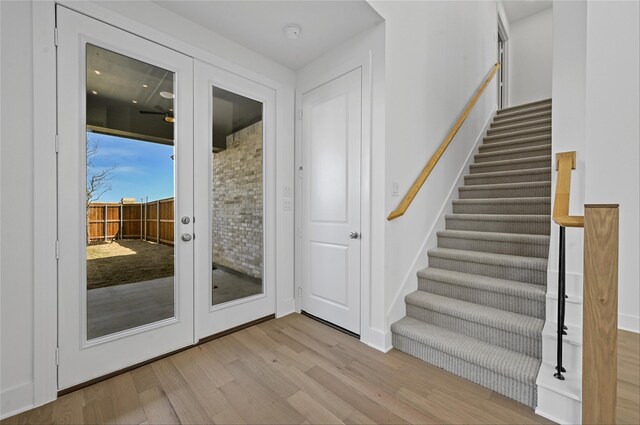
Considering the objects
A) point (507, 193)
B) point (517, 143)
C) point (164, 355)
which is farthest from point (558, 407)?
point (517, 143)

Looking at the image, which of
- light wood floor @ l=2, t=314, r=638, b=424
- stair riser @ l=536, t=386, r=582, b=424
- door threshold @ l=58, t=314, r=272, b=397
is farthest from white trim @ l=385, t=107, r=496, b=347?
door threshold @ l=58, t=314, r=272, b=397

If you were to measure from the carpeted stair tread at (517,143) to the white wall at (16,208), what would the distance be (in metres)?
4.67

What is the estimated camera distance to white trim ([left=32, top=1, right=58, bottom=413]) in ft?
5.10

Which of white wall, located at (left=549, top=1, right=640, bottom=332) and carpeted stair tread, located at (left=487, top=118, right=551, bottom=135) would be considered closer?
white wall, located at (left=549, top=1, right=640, bottom=332)

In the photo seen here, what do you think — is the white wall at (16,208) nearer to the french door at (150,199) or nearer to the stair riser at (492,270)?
the french door at (150,199)

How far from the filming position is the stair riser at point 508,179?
2.95 metres

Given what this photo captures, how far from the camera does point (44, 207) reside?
1.58m

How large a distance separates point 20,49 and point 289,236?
2.22 metres

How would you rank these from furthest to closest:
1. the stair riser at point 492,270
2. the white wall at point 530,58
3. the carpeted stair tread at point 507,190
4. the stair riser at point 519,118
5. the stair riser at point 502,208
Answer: the white wall at point 530,58, the stair riser at point 519,118, the carpeted stair tread at point 507,190, the stair riser at point 502,208, the stair riser at point 492,270

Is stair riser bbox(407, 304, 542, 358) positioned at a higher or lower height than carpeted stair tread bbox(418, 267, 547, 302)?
lower

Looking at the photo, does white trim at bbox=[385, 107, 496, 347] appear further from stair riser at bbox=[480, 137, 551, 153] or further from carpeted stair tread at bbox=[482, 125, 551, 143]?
carpeted stair tread at bbox=[482, 125, 551, 143]

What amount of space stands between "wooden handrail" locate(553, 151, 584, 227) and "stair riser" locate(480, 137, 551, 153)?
212 cm

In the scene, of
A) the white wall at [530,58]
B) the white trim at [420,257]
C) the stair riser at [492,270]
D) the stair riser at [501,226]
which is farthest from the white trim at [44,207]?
the white wall at [530,58]

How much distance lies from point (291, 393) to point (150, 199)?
166cm
